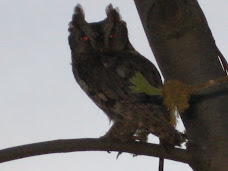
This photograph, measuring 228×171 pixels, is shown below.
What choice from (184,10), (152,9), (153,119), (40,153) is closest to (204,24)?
(184,10)

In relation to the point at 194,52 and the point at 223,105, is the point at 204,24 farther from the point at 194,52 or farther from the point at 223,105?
the point at 223,105

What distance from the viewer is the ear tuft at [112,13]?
3696mm

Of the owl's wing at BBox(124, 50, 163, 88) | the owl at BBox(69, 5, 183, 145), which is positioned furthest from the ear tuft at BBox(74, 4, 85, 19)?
the owl's wing at BBox(124, 50, 163, 88)

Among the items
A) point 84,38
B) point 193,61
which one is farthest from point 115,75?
point 193,61

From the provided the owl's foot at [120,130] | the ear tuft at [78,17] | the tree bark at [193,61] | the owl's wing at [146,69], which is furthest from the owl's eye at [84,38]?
the tree bark at [193,61]

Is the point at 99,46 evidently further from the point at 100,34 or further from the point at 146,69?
the point at 146,69

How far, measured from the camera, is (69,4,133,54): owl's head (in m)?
3.57

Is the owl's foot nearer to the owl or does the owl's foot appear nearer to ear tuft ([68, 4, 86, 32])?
the owl

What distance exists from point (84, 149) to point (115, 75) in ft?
3.74

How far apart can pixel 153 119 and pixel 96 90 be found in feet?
2.31

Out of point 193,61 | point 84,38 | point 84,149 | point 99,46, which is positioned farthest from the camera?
point 84,38

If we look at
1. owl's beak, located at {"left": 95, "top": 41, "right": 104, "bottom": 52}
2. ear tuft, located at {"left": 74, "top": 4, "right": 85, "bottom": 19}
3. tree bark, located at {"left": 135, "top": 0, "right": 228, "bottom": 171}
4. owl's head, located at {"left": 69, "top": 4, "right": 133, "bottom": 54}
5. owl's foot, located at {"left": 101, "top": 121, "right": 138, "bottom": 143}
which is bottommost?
owl's foot, located at {"left": 101, "top": 121, "right": 138, "bottom": 143}

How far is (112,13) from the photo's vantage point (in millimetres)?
3725

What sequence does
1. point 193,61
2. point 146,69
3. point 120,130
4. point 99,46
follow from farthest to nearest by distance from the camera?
point 99,46 < point 146,69 < point 120,130 < point 193,61
